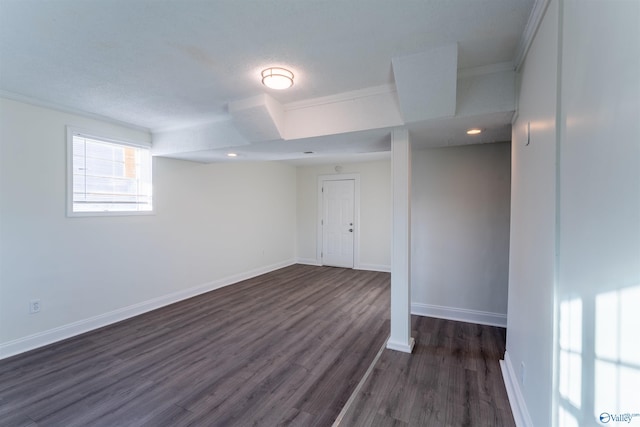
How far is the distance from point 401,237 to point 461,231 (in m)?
1.23

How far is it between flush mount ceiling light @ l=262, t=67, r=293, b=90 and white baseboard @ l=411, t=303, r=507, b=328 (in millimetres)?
3058

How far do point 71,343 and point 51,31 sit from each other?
2900mm

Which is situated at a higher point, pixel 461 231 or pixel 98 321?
pixel 461 231

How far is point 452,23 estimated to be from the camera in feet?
5.41

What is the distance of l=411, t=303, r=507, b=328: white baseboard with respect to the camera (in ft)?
10.8

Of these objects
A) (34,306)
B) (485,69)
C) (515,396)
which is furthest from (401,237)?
(34,306)

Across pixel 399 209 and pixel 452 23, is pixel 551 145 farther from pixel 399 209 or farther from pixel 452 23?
pixel 399 209

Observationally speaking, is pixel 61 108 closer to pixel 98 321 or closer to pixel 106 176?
pixel 106 176

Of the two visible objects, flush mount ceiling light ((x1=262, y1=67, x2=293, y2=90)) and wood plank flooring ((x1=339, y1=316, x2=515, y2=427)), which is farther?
flush mount ceiling light ((x1=262, y1=67, x2=293, y2=90))

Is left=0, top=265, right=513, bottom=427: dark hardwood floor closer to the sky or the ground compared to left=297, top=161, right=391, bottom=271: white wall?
closer to the ground

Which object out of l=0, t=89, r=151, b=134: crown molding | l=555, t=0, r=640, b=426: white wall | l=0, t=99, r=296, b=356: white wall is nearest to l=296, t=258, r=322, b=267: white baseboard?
l=0, t=99, r=296, b=356: white wall

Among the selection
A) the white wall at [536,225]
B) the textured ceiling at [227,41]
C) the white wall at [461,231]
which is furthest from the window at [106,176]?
the white wall at [536,225]

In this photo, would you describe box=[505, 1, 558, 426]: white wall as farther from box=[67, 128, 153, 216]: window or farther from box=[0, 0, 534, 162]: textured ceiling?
box=[67, 128, 153, 216]: window

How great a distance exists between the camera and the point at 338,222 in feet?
21.5
